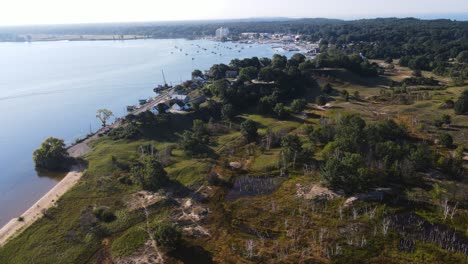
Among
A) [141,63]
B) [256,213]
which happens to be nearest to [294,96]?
[256,213]

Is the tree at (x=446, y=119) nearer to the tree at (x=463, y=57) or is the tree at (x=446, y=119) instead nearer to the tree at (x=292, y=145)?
the tree at (x=292, y=145)

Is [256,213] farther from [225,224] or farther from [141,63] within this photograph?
[141,63]

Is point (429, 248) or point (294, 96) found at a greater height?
point (294, 96)

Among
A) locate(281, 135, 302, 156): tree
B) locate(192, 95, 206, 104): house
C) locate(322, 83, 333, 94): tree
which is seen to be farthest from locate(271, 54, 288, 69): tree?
locate(281, 135, 302, 156): tree

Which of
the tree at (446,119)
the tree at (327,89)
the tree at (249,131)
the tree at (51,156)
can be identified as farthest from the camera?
the tree at (327,89)

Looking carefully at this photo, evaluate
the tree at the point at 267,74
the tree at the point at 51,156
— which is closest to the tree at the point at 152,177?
the tree at the point at 51,156
